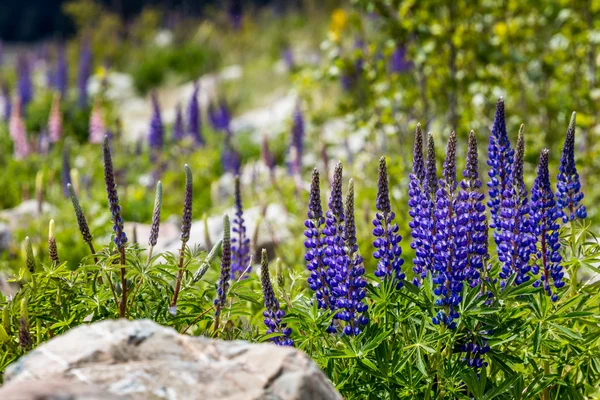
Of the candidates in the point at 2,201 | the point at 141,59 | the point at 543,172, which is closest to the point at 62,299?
the point at 543,172

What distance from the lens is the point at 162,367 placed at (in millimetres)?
2156

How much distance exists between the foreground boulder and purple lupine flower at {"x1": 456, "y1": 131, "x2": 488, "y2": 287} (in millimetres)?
978

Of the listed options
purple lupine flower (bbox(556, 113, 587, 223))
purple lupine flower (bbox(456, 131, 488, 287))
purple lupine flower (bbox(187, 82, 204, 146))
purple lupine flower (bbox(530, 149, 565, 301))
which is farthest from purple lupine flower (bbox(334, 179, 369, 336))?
purple lupine flower (bbox(187, 82, 204, 146))

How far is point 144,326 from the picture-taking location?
7.56 ft

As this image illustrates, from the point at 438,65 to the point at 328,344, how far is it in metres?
4.62

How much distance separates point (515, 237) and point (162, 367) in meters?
1.69

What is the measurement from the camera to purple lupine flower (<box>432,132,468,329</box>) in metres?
2.85

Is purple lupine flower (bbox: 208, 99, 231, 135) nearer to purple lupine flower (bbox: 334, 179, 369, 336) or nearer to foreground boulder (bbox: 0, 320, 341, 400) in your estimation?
purple lupine flower (bbox: 334, 179, 369, 336)

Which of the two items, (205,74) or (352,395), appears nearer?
(352,395)

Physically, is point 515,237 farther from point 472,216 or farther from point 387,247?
point 387,247

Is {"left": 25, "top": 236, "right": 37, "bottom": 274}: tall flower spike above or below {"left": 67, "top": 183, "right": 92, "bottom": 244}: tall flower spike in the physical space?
below

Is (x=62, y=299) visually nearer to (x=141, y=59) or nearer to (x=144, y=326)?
(x=144, y=326)

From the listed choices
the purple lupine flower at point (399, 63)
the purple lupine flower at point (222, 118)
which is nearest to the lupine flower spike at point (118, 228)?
the purple lupine flower at point (399, 63)

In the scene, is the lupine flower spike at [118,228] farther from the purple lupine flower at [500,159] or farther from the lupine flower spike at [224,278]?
the purple lupine flower at [500,159]
